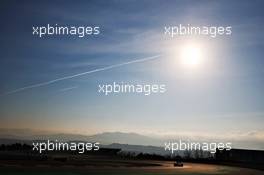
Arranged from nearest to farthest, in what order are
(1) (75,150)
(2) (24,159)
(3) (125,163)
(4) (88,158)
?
(1) (75,150), (4) (88,158), (2) (24,159), (3) (125,163)

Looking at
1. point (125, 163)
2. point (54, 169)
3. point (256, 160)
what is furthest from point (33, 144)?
point (256, 160)

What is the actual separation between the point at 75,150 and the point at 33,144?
663 mm

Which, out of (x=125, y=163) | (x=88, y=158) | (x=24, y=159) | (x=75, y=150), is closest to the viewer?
(x=75, y=150)

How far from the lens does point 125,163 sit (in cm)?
843

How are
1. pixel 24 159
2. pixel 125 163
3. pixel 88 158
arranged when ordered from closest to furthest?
pixel 88 158 < pixel 24 159 < pixel 125 163

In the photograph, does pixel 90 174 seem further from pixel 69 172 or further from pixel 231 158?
pixel 231 158

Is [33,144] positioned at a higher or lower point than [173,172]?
higher

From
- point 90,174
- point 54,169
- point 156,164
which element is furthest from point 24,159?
point 156,164

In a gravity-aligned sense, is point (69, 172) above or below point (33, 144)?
below

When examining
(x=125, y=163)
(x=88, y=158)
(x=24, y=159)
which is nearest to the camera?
(x=88, y=158)

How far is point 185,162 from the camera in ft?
24.6

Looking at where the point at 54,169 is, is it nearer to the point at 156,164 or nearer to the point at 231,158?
the point at 156,164

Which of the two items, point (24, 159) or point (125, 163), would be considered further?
point (125, 163)

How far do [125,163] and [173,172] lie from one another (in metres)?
1.22
